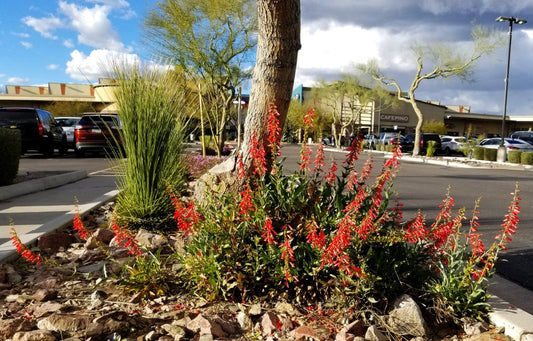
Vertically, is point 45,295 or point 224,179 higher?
point 224,179

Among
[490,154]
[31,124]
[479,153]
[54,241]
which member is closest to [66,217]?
[54,241]

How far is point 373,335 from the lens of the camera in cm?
235

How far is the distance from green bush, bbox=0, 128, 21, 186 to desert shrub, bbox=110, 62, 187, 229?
405 cm

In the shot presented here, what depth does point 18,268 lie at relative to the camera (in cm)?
356

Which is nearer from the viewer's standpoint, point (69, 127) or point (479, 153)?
point (69, 127)

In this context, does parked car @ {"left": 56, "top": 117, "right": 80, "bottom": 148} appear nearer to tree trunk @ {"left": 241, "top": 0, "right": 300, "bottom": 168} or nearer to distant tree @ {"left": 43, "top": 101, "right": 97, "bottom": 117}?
tree trunk @ {"left": 241, "top": 0, "right": 300, "bottom": 168}

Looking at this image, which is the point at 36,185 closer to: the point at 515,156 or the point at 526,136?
the point at 515,156

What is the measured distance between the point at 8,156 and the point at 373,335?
7677mm

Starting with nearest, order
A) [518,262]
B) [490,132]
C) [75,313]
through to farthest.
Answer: [75,313] → [518,262] → [490,132]

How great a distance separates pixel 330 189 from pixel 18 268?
9.11 ft

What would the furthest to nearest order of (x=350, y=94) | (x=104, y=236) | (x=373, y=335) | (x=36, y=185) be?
(x=350, y=94)
(x=36, y=185)
(x=104, y=236)
(x=373, y=335)

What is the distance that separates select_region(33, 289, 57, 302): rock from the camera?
284 cm

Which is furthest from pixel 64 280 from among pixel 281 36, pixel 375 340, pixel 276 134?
pixel 281 36

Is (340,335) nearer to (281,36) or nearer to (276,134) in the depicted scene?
(276,134)
